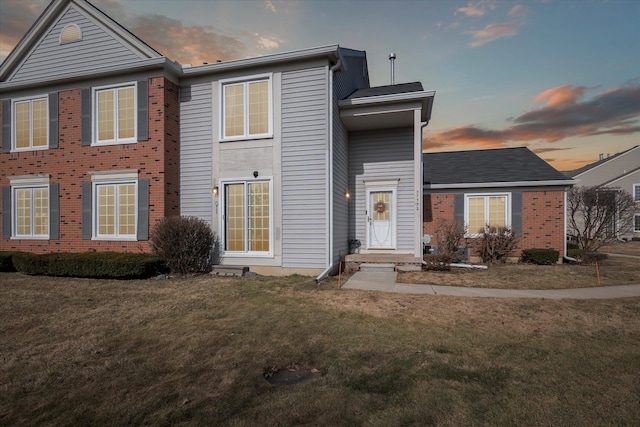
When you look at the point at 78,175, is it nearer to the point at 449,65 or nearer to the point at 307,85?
the point at 307,85

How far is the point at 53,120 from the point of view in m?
10.9

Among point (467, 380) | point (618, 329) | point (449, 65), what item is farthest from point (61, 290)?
point (449, 65)

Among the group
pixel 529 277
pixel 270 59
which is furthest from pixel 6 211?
pixel 529 277

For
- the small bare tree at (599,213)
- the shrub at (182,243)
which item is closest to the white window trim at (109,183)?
the shrub at (182,243)

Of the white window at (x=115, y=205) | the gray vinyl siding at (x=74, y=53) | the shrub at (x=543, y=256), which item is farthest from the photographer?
the shrub at (x=543, y=256)

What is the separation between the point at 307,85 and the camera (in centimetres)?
917

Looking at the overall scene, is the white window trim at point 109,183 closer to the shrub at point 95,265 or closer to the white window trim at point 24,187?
the shrub at point 95,265

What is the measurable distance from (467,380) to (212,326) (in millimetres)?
3569

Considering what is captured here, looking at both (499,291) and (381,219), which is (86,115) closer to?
(381,219)

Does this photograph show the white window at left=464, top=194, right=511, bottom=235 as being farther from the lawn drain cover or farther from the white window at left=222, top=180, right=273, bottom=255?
the lawn drain cover

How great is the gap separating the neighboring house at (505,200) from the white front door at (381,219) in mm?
2749

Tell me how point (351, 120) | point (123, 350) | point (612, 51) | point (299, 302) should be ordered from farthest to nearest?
point (612, 51) → point (351, 120) → point (299, 302) → point (123, 350)

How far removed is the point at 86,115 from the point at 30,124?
2.63 metres

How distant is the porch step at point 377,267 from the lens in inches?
380
